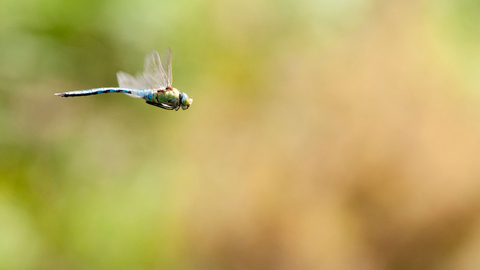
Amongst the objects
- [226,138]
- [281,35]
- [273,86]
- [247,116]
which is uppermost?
[281,35]

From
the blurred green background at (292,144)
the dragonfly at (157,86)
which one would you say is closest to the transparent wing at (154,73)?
Result: the dragonfly at (157,86)

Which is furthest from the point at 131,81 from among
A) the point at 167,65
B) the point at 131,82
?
the point at 167,65

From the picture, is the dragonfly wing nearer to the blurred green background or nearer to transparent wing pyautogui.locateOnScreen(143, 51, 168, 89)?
transparent wing pyautogui.locateOnScreen(143, 51, 168, 89)

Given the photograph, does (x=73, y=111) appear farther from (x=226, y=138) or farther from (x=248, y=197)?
(x=248, y=197)

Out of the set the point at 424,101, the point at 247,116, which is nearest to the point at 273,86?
the point at 247,116

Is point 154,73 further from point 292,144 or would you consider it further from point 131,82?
point 292,144

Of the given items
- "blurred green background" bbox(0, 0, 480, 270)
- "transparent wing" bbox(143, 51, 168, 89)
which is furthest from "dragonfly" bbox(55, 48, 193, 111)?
"blurred green background" bbox(0, 0, 480, 270)

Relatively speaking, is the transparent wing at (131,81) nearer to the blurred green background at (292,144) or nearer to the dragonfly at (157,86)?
the dragonfly at (157,86)
